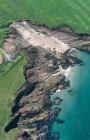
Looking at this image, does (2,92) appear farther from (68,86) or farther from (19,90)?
(68,86)

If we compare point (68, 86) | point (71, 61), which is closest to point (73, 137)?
point (68, 86)

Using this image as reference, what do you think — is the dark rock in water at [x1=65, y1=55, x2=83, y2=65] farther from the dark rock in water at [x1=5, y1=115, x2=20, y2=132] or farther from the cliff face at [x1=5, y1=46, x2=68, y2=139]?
the dark rock in water at [x1=5, y1=115, x2=20, y2=132]

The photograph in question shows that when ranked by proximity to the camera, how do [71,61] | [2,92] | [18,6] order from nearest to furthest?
[2,92] → [71,61] → [18,6]

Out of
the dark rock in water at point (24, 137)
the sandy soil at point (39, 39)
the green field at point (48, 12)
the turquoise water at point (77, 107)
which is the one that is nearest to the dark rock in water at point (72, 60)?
the turquoise water at point (77, 107)

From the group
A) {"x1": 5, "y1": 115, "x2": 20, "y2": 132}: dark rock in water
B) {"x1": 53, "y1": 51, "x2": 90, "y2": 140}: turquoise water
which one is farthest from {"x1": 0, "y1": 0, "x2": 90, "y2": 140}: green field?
{"x1": 5, "y1": 115, "x2": 20, "y2": 132}: dark rock in water

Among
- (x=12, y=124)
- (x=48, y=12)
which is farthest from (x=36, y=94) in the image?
(x=48, y=12)

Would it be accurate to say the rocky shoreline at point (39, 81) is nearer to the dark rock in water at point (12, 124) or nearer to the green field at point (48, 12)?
the dark rock in water at point (12, 124)

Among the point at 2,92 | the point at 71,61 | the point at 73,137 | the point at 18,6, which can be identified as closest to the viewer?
the point at 73,137
